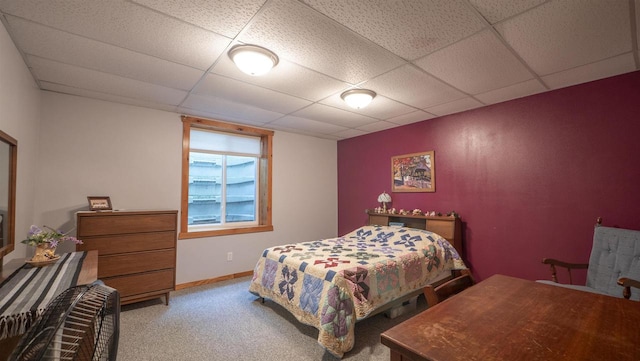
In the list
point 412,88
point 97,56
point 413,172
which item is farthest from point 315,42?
point 413,172

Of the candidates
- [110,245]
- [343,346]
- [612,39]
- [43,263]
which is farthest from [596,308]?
[110,245]

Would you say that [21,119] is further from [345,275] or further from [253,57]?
[345,275]

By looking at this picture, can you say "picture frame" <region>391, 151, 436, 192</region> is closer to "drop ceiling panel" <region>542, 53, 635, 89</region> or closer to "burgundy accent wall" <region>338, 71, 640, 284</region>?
"burgundy accent wall" <region>338, 71, 640, 284</region>

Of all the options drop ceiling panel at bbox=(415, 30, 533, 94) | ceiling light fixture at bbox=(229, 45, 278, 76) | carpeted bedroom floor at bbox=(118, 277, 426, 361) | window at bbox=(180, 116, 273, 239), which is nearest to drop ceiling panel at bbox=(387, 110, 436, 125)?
drop ceiling panel at bbox=(415, 30, 533, 94)

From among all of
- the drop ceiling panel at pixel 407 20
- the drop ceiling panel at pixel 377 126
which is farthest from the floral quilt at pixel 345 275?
the drop ceiling panel at pixel 407 20

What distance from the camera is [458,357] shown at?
34.8 inches

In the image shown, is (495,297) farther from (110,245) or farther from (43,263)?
(110,245)

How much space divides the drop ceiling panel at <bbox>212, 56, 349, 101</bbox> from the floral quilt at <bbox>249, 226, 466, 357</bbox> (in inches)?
67.2

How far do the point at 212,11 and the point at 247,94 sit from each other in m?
1.31

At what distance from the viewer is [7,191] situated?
1.90 meters

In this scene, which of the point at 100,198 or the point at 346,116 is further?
the point at 346,116

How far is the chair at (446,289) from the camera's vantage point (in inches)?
51.3

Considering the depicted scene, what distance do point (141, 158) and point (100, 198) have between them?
647 millimetres

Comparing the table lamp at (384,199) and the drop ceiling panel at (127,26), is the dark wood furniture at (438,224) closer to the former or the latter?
the table lamp at (384,199)
